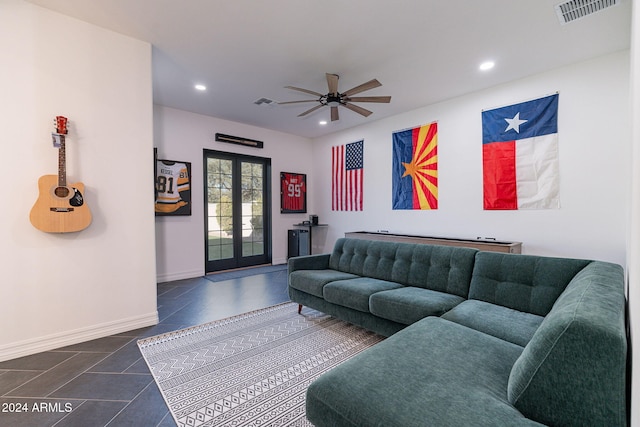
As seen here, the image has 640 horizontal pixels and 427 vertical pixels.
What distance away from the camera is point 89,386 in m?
1.95

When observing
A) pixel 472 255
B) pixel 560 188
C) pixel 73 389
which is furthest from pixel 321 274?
pixel 560 188

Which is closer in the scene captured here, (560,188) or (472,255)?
(472,255)

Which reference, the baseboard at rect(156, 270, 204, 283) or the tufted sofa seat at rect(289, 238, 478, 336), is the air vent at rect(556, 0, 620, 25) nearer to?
the tufted sofa seat at rect(289, 238, 478, 336)

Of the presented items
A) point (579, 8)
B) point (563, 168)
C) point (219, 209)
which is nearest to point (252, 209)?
point (219, 209)

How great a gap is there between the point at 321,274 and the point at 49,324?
2.56 metres

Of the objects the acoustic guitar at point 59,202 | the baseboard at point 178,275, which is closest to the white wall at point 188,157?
the baseboard at point 178,275

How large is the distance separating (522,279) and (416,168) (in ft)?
9.67

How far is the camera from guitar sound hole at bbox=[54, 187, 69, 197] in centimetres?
247

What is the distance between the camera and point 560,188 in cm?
347

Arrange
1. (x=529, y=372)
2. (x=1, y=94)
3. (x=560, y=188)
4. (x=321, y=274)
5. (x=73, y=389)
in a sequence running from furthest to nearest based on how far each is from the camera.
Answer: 1. (x=560, y=188)
2. (x=321, y=274)
3. (x=1, y=94)
4. (x=73, y=389)
5. (x=529, y=372)

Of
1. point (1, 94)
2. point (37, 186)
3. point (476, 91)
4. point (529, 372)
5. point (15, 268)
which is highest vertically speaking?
point (476, 91)

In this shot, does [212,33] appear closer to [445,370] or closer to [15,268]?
[15,268]

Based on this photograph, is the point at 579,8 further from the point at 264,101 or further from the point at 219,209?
the point at 219,209

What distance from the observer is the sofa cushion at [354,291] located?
2576mm
